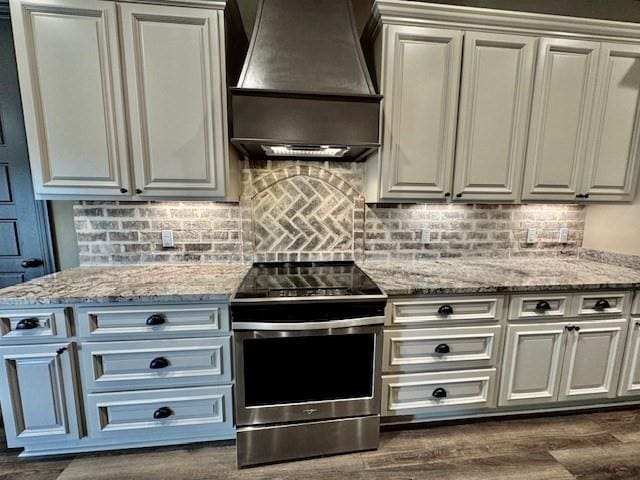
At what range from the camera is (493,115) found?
191cm

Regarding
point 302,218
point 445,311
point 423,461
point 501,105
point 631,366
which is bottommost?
point 423,461

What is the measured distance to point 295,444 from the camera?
5.32 ft

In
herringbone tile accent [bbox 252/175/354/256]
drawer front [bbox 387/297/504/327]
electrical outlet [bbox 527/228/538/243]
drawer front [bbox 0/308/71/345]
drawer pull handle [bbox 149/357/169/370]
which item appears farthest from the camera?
electrical outlet [bbox 527/228/538/243]

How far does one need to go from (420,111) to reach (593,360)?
6.56ft

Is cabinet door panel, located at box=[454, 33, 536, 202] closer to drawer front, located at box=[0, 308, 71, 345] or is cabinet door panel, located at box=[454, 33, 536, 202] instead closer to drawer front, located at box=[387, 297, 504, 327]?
drawer front, located at box=[387, 297, 504, 327]

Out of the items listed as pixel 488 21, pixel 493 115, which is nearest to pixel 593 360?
pixel 493 115

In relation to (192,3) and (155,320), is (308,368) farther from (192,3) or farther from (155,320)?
(192,3)

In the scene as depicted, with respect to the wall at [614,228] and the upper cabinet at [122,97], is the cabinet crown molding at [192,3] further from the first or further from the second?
the wall at [614,228]

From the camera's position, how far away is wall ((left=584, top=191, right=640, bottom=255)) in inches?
86.7

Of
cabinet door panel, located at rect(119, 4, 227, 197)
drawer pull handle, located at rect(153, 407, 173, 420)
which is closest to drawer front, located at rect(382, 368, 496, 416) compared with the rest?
drawer pull handle, located at rect(153, 407, 173, 420)

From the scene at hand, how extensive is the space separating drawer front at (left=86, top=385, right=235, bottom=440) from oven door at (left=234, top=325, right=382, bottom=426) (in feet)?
0.60

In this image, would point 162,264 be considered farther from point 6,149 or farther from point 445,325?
point 445,325

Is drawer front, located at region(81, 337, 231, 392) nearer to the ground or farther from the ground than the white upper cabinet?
nearer to the ground

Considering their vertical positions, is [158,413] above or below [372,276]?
below
